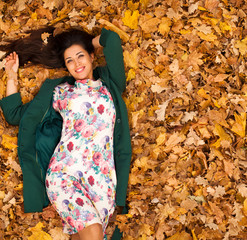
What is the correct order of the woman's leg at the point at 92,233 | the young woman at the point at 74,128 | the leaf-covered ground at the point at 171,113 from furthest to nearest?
the leaf-covered ground at the point at 171,113 → the young woman at the point at 74,128 → the woman's leg at the point at 92,233

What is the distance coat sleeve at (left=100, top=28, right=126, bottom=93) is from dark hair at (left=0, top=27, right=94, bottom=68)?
31 centimetres

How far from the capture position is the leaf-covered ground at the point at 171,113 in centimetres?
307

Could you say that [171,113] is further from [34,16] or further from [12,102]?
[34,16]

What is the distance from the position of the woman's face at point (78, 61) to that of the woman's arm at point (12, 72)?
2.27 feet

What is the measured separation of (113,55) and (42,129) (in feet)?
3.95

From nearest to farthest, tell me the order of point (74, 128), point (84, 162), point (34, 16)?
point (84, 162) → point (74, 128) → point (34, 16)

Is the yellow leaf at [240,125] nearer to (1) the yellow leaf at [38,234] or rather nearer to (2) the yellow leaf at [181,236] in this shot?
(2) the yellow leaf at [181,236]

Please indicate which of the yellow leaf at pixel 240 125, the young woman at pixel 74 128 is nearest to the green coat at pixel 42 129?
the young woman at pixel 74 128

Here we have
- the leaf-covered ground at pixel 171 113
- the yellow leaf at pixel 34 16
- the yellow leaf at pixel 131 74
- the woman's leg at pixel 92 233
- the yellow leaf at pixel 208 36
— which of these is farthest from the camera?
the yellow leaf at pixel 34 16

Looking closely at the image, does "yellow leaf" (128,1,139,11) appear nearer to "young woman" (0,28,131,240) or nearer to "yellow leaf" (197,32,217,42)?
"young woman" (0,28,131,240)

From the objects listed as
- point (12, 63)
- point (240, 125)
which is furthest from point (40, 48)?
point (240, 125)

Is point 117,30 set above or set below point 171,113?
above

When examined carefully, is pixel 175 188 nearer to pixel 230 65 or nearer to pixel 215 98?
pixel 215 98

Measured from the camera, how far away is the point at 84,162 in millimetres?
2959
